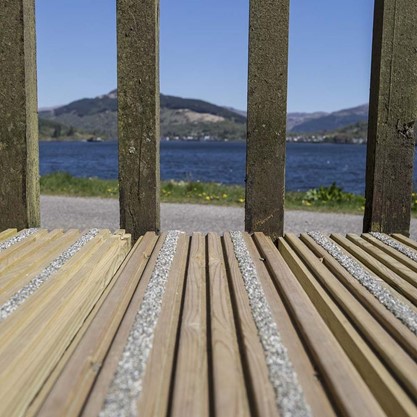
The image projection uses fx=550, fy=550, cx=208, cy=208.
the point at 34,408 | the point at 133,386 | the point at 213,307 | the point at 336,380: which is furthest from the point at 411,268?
the point at 34,408

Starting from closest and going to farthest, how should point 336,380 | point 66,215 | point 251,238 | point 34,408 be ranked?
point 34,408, point 336,380, point 251,238, point 66,215

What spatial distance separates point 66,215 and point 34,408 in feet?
34.7

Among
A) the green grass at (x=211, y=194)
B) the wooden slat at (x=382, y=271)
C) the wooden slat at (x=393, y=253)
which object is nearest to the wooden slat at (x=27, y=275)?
the wooden slat at (x=382, y=271)

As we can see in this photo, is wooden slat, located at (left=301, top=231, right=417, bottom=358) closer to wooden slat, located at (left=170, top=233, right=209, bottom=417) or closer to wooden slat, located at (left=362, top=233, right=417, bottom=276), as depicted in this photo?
wooden slat, located at (left=362, top=233, right=417, bottom=276)

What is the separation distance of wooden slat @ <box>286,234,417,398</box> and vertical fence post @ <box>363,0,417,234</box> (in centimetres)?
142

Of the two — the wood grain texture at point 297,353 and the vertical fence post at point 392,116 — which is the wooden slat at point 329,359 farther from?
the vertical fence post at point 392,116

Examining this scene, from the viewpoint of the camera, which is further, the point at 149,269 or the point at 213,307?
the point at 149,269

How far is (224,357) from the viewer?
6.30 ft

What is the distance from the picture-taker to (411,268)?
123 inches

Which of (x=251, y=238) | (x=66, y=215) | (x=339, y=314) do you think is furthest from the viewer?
(x=66, y=215)

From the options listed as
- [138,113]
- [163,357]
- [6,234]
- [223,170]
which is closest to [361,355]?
[163,357]

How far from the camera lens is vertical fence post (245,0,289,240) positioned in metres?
3.99

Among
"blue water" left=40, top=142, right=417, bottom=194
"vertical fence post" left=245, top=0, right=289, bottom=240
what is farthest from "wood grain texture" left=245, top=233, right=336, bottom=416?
"blue water" left=40, top=142, right=417, bottom=194

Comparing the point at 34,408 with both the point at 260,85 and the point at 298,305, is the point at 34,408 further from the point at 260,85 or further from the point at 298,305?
the point at 260,85
